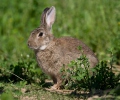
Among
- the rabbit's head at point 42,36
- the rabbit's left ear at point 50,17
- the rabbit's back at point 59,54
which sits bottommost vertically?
the rabbit's back at point 59,54

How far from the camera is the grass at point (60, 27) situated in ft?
22.7

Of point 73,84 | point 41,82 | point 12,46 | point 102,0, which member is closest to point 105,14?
point 102,0

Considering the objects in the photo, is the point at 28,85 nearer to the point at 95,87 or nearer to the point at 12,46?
the point at 95,87

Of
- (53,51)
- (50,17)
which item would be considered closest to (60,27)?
(50,17)

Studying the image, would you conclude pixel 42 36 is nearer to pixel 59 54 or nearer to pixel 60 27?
pixel 59 54

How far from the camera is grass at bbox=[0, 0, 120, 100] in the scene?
6.91 meters

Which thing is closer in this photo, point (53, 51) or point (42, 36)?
point (53, 51)

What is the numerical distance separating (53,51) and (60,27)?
90.8 inches

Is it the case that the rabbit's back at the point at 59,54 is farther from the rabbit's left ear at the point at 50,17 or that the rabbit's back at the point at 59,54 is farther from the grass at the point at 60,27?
the rabbit's left ear at the point at 50,17

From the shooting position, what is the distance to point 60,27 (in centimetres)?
914

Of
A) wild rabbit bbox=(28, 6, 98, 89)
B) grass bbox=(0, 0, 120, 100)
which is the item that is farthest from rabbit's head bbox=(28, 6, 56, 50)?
grass bbox=(0, 0, 120, 100)

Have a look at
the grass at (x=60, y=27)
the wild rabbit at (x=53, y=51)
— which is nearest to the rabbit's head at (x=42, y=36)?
the wild rabbit at (x=53, y=51)

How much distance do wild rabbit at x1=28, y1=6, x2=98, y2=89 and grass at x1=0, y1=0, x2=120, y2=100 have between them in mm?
189

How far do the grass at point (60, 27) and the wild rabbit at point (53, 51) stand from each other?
189 mm
